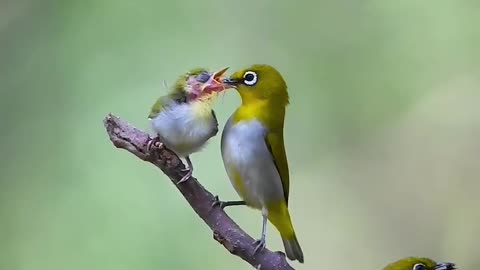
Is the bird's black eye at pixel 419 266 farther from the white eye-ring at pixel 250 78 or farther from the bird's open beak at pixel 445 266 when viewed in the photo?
the white eye-ring at pixel 250 78

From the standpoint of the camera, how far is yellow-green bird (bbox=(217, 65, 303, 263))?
1.26 m

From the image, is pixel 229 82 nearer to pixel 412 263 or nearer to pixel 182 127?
pixel 182 127

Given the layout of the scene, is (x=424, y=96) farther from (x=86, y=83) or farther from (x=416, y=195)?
(x=86, y=83)

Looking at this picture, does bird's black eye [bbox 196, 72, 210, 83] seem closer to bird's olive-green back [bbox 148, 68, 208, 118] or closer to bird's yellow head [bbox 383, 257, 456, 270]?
bird's olive-green back [bbox 148, 68, 208, 118]

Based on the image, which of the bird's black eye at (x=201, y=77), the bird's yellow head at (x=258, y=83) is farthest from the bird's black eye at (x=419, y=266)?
the bird's black eye at (x=201, y=77)

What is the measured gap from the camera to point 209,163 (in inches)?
87.9

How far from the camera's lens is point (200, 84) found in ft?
4.02

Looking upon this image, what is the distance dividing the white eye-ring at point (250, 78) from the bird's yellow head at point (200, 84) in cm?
5

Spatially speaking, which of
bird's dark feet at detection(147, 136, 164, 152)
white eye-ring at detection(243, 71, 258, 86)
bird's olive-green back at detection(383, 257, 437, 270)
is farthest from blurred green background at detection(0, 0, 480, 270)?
bird's dark feet at detection(147, 136, 164, 152)

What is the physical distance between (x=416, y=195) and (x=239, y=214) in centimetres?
52

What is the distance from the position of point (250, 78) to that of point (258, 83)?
0.6 inches

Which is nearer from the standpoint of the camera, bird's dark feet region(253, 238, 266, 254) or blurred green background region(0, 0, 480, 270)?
bird's dark feet region(253, 238, 266, 254)

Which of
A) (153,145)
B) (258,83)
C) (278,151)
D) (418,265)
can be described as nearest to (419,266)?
(418,265)

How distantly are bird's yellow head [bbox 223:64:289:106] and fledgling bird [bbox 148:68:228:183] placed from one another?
49 millimetres
